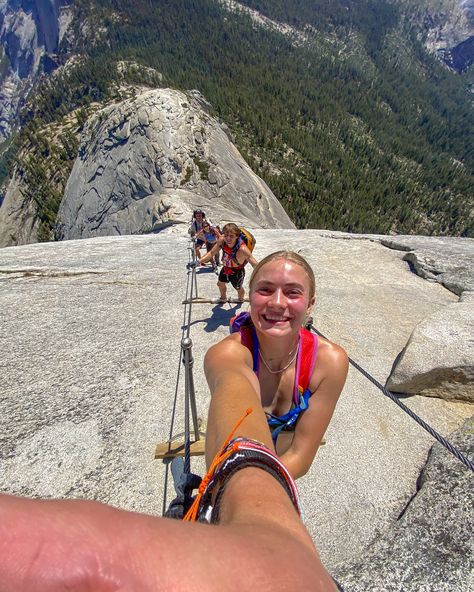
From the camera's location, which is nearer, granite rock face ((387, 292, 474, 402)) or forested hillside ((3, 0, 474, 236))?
granite rock face ((387, 292, 474, 402))

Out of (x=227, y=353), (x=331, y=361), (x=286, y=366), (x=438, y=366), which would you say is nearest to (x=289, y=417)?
(x=286, y=366)

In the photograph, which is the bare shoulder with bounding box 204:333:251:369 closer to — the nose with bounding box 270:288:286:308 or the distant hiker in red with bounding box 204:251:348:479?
the distant hiker in red with bounding box 204:251:348:479

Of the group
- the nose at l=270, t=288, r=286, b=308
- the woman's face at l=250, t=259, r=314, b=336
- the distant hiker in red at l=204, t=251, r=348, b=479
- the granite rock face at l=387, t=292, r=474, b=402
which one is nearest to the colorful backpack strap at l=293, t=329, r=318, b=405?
the distant hiker in red at l=204, t=251, r=348, b=479

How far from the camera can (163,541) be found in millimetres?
729

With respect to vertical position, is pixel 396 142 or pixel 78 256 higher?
pixel 396 142

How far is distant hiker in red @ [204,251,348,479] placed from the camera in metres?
2.12

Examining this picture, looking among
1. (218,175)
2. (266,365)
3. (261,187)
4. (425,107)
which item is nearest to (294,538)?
(266,365)

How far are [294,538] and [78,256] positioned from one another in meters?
9.68

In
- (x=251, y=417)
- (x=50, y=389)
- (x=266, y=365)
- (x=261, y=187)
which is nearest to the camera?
(x=251, y=417)

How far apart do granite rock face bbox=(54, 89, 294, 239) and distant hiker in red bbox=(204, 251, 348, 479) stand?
579 inches

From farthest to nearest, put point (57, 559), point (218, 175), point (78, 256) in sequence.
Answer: point (218, 175) → point (78, 256) → point (57, 559)

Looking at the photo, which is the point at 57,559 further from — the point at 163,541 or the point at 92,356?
the point at 92,356

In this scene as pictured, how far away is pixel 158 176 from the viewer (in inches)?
786

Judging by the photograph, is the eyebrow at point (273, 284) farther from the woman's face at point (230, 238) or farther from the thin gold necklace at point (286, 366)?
the woman's face at point (230, 238)
